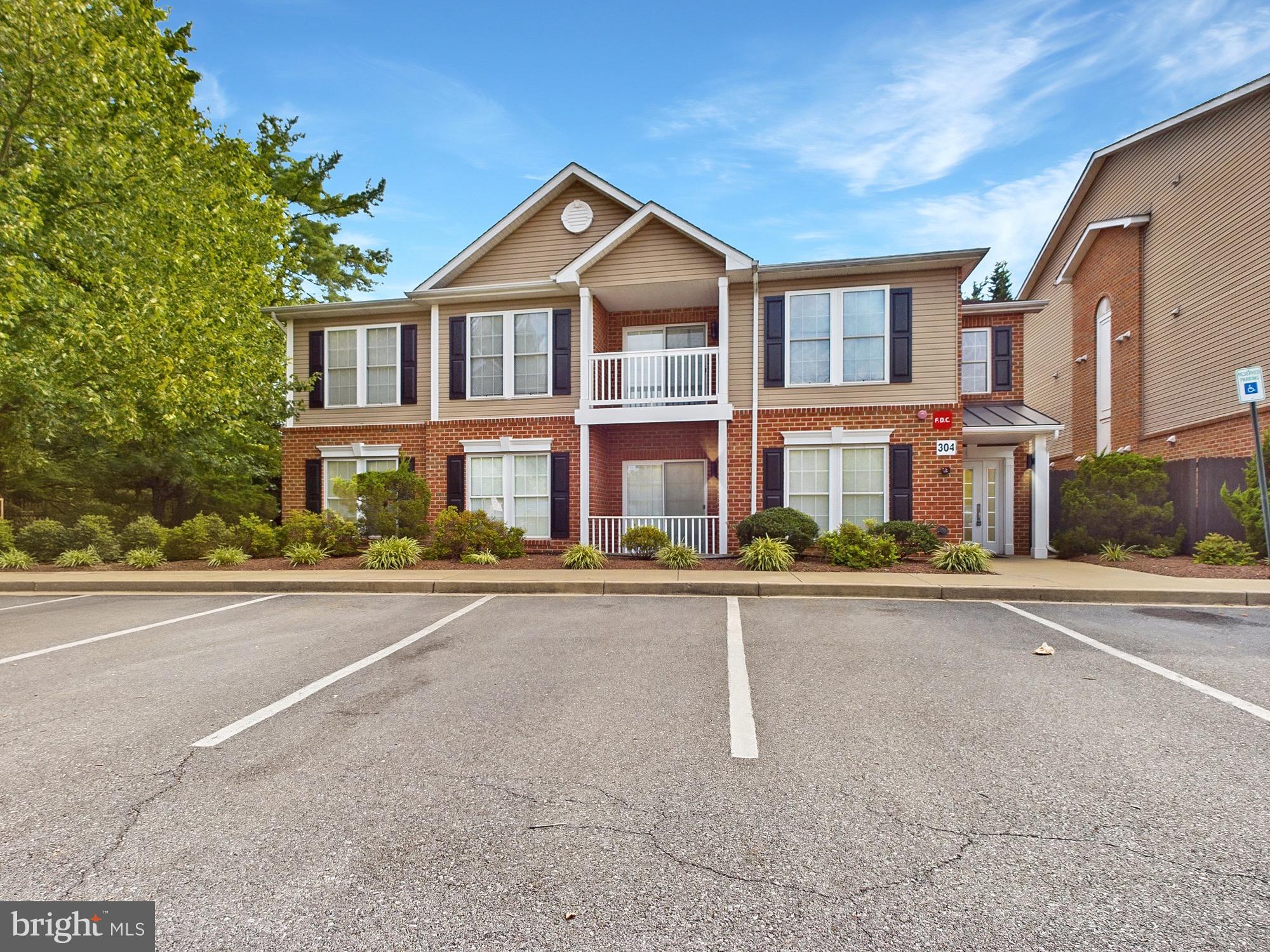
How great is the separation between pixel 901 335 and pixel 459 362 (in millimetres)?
9691

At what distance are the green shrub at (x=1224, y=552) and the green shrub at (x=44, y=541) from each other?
2184cm

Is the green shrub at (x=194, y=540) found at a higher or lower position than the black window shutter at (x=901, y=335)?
lower

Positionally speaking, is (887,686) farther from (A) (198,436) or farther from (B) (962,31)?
(A) (198,436)

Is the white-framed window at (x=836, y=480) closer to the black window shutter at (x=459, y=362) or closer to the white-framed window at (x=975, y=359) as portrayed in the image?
the white-framed window at (x=975, y=359)

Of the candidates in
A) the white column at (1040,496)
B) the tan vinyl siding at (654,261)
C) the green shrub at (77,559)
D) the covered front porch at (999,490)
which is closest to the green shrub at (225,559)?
the green shrub at (77,559)

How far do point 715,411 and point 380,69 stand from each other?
11.8 m

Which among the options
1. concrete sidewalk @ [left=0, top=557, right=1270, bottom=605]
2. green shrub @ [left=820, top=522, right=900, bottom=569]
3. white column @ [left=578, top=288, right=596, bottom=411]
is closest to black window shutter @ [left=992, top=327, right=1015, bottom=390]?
concrete sidewalk @ [left=0, top=557, right=1270, bottom=605]

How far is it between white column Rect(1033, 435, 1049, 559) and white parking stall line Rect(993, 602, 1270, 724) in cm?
751

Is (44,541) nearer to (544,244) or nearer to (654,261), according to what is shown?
(544,244)

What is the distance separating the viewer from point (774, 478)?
12555mm

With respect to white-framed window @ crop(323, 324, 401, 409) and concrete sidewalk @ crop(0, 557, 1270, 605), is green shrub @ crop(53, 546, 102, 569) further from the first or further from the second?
white-framed window @ crop(323, 324, 401, 409)

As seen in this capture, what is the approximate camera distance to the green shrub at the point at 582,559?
36.3 ft

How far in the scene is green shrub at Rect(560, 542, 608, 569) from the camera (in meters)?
11.1

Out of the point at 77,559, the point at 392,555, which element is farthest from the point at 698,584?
the point at 77,559
